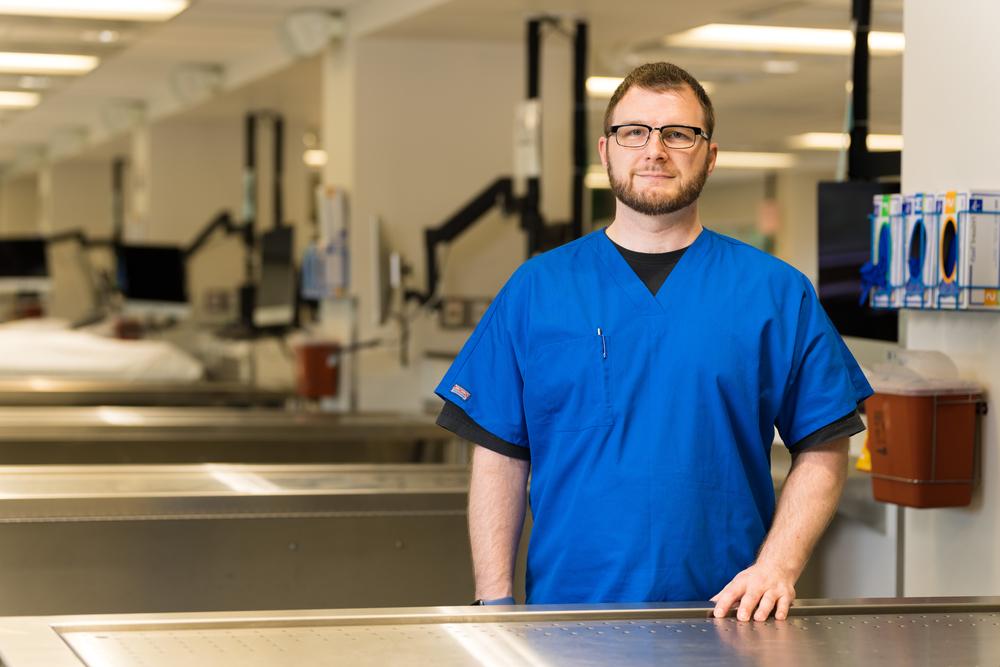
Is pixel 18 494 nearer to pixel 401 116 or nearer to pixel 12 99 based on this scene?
pixel 401 116

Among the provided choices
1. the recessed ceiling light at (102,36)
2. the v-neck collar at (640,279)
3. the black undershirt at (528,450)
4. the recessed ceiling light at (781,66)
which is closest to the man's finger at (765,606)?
the black undershirt at (528,450)

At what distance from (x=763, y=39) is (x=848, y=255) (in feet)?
11.7

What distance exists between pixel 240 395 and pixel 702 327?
16.5ft

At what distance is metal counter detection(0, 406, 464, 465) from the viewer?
488 cm

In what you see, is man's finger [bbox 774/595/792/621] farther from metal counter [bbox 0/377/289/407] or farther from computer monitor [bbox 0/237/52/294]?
computer monitor [bbox 0/237/52/294]

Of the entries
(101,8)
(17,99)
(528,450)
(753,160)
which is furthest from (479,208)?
(17,99)

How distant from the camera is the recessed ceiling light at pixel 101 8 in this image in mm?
5680

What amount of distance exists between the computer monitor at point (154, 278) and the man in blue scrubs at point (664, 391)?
6.62 m

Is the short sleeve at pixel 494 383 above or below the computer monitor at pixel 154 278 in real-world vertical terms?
above

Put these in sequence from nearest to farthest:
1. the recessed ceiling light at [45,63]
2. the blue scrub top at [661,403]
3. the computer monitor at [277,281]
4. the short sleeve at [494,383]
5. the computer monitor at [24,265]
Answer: the blue scrub top at [661,403], the short sleeve at [494,383], the computer monitor at [277,281], the recessed ceiling light at [45,63], the computer monitor at [24,265]

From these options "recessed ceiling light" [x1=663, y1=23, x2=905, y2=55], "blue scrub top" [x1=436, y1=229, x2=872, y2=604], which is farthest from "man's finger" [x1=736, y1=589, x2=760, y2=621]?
"recessed ceiling light" [x1=663, y1=23, x2=905, y2=55]

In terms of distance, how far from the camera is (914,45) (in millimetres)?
3006

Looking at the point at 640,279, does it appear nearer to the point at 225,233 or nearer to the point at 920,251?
the point at 920,251

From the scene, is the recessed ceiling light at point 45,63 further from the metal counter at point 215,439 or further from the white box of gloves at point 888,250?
the white box of gloves at point 888,250
